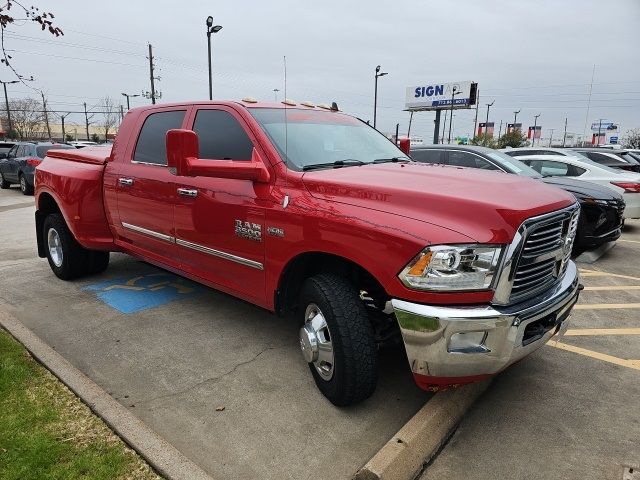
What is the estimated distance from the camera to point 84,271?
566 cm

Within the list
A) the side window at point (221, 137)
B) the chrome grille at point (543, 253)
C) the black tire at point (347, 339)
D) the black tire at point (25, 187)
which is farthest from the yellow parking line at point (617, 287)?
the black tire at point (25, 187)

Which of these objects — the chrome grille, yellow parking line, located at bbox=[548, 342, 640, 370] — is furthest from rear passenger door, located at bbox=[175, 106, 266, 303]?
yellow parking line, located at bbox=[548, 342, 640, 370]

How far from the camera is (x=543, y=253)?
108 inches

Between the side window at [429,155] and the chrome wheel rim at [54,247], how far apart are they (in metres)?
5.58

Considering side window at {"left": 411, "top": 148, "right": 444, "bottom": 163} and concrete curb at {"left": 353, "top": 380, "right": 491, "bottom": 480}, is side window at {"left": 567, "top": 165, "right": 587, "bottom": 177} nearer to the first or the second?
side window at {"left": 411, "top": 148, "right": 444, "bottom": 163}

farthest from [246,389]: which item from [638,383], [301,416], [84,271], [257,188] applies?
[84,271]

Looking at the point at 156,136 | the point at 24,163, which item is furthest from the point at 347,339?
the point at 24,163

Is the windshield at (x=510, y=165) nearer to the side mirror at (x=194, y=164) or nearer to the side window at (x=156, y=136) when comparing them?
the side window at (x=156, y=136)

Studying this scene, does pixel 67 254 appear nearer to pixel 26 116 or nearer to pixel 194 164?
pixel 194 164

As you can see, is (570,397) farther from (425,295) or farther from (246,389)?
(246,389)

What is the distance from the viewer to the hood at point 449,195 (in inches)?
96.6

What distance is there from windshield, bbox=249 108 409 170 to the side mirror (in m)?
0.28

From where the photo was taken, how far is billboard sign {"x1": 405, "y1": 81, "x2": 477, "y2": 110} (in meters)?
48.0

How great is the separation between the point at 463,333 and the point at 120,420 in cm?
198
